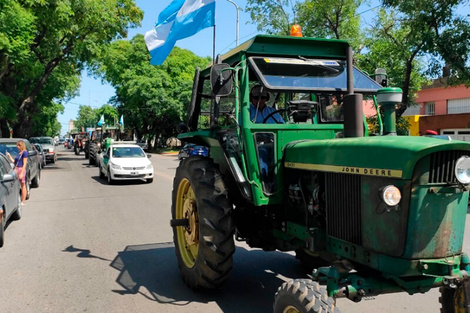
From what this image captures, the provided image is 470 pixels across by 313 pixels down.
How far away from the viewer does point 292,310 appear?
325cm

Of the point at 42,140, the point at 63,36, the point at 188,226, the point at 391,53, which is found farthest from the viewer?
the point at 42,140

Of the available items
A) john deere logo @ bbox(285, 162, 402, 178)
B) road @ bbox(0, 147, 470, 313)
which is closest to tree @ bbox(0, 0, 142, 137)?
road @ bbox(0, 147, 470, 313)

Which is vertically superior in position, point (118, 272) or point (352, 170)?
point (352, 170)

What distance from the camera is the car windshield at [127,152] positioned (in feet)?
58.4

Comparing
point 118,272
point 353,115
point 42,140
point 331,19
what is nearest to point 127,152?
point 118,272

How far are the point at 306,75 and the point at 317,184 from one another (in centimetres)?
132

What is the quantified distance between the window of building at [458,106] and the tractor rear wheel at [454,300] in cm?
3039

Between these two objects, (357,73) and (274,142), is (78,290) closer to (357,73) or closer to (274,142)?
(274,142)

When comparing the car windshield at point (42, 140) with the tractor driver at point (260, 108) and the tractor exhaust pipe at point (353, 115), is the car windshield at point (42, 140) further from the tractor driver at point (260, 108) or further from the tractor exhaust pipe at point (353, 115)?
the tractor exhaust pipe at point (353, 115)

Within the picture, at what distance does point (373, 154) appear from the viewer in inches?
123

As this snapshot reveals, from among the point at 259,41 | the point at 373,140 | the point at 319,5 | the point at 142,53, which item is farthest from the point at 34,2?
the point at 142,53

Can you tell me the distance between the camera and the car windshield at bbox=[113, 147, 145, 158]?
1780 centimetres

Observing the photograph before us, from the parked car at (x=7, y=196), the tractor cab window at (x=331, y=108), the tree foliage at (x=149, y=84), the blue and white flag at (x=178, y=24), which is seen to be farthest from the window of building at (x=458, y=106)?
the parked car at (x=7, y=196)

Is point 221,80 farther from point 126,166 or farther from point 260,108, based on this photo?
point 126,166
